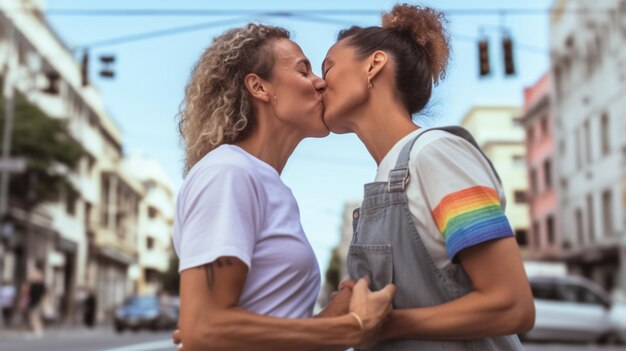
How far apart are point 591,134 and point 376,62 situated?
38.4 meters

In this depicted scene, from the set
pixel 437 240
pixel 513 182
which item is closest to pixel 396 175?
pixel 437 240

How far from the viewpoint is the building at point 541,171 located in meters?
46.9

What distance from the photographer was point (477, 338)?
80.4 inches

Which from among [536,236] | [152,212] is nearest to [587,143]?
[536,236]

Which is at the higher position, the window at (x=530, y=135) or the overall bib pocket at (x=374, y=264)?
the window at (x=530, y=135)

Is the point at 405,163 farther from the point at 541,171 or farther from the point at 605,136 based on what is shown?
the point at 541,171

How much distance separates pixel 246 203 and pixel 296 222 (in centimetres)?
21

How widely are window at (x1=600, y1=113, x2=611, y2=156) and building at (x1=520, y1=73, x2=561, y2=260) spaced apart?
7894 mm

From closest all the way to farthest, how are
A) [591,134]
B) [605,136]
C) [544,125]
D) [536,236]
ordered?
[605,136], [591,134], [544,125], [536,236]

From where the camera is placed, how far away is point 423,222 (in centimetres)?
207

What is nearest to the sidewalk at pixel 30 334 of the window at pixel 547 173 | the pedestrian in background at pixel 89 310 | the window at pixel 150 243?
the pedestrian in background at pixel 89 310

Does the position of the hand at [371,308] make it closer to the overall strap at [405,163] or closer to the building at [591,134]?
the overall strap at [405,163]

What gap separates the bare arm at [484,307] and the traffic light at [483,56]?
53.4 ft

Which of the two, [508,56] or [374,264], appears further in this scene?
[508,56]
